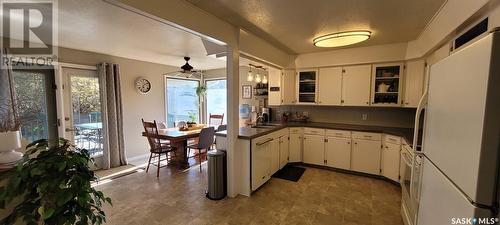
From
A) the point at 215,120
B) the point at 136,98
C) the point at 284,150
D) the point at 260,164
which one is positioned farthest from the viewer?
the point at 215,120

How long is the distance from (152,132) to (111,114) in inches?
43.0

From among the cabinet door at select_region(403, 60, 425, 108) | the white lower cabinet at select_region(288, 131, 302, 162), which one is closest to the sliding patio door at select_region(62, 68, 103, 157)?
the white lower cabinet at select_region(288, 131, 302, 162)

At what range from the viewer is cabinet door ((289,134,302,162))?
4.05 meters

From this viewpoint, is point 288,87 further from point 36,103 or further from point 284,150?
point 36,103

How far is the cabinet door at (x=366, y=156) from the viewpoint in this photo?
3.48 metres

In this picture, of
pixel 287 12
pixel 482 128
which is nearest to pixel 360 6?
pixel 287 12

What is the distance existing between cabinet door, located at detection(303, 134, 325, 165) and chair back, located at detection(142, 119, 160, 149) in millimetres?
2873

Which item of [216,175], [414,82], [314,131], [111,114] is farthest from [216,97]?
[414,82]

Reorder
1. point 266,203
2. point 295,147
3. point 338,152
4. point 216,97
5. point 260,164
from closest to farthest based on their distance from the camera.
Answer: point 266,203, point 260,164, point 338,152, point 295,147, point 216,97

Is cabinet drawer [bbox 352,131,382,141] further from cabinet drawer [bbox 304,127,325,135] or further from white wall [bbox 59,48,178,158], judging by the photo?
white wall [bbox 59,48,178,158]

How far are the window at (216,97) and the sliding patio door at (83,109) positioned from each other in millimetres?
2898

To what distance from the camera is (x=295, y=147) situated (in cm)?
408

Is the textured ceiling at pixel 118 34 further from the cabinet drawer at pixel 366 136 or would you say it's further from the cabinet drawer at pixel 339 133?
the cabinet drawer at pixel 366 136

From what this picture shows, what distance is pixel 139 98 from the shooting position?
4.77m
